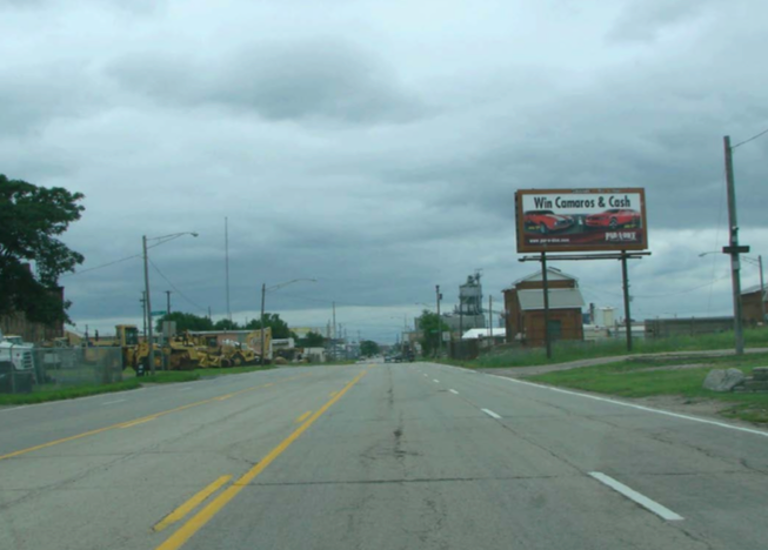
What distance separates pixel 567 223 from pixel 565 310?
31.9m

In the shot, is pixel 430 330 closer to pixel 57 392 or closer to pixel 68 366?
pixel 68 366

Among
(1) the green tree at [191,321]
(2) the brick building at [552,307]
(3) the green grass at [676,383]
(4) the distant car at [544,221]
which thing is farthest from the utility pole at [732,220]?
(1) the green tree at [191,321]

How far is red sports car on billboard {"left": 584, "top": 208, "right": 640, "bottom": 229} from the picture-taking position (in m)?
54.1

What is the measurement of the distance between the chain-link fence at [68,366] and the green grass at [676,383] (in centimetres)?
2101

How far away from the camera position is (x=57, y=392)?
3384 cm

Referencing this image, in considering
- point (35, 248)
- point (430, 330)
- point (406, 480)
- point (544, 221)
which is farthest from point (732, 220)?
point (430, 330)

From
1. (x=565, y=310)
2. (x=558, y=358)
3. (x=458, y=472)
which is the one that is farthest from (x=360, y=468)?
(x=565, y=310)

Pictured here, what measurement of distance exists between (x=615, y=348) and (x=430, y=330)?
10659 centimetres

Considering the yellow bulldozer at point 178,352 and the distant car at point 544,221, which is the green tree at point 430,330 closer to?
the yellow bulldozer at point 178,352

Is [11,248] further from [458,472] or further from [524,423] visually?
[458,472]

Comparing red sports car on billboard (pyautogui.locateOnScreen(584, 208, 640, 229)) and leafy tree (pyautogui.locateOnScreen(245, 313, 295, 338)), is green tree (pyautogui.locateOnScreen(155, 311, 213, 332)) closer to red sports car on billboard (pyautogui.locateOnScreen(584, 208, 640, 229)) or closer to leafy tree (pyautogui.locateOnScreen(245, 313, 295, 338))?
leafy tree (pyautogui.locateOnScreen(245, 313, 295, 338))

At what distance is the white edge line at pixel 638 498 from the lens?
26.4 feet

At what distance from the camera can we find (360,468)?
11.3 meters

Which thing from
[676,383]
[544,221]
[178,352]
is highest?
[544,221]
